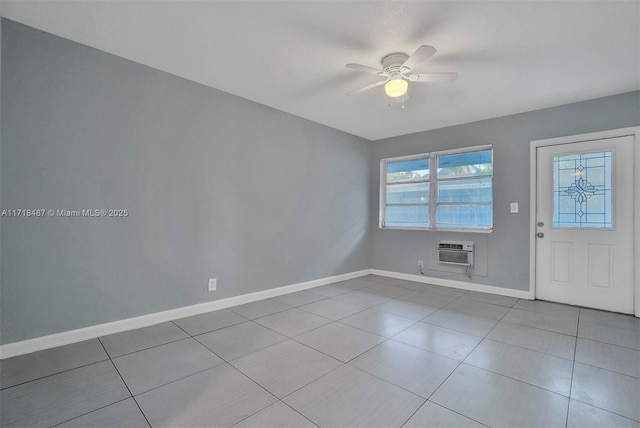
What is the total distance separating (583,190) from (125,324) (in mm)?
5320

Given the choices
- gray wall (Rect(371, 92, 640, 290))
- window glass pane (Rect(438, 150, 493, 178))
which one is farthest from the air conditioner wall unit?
window glass pane (Rect(438, 150, 493, 178))

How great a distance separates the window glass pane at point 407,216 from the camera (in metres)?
4.80

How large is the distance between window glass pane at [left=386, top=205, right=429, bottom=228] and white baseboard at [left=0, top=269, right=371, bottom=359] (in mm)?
2247

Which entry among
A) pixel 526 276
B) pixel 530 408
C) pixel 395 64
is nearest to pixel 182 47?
pixel 395 64

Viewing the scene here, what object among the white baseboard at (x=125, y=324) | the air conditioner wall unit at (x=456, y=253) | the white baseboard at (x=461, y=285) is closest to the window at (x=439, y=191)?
the air conditioner wall unit at (x=456, y=253)

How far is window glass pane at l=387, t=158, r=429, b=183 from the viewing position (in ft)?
15.8

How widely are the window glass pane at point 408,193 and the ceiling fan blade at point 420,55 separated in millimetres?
2685

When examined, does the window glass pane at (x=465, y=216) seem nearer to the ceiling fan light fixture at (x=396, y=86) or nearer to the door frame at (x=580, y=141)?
the door frame at (x=580, y=141)

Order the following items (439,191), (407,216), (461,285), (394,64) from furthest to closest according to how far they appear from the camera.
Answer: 1. (407,216)
2. (439,191)
3. (461,285)
4. (394,64)

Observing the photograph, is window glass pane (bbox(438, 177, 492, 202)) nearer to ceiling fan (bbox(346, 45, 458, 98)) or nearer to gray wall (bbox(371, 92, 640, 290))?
gray wall (bbox(371, 92, 640, 290))

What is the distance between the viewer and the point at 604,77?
2854 millimetres

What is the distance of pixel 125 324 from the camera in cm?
260

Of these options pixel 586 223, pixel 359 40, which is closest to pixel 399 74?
pixel 359 40

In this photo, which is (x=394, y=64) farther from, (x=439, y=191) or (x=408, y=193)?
(x=408, y=193)
